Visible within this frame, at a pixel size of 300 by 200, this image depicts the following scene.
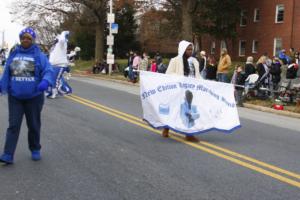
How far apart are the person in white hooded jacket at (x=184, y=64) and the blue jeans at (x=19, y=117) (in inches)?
113

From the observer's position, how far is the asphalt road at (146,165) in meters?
5.93

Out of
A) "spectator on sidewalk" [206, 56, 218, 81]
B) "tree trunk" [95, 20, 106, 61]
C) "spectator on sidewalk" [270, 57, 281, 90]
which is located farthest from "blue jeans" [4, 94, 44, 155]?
"tree trunk" [95, 20, 106, 61]

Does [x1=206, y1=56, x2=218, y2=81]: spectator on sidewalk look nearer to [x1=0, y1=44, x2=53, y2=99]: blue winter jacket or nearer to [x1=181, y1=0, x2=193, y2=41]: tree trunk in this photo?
[x1=181, y1=0, x2=193, y2=41]: tree trunk

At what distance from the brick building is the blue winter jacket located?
4105 cm

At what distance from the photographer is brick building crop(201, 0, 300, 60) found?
46.2 meters

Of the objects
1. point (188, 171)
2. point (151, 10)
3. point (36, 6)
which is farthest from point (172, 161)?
point (36, 6)

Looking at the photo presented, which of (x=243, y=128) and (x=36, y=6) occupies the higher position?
(x=36, y=6)

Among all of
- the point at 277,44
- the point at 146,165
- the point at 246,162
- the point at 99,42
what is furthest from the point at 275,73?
the point at 277,44

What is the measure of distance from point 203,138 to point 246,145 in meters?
0.83

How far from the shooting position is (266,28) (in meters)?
49.4

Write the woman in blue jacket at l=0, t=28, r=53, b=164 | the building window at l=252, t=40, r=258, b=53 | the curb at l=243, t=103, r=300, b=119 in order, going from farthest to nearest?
the building window at l=252, t=40, r=258, b=53, the curb at l=243, t=103, r=300, b=119, the woman in blue jacket at l=0, t=28, r=53, b=164

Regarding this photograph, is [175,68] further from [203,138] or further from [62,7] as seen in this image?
[62,7]

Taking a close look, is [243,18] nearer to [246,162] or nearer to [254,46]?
[254,46]

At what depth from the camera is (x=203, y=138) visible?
9516 millimetres
